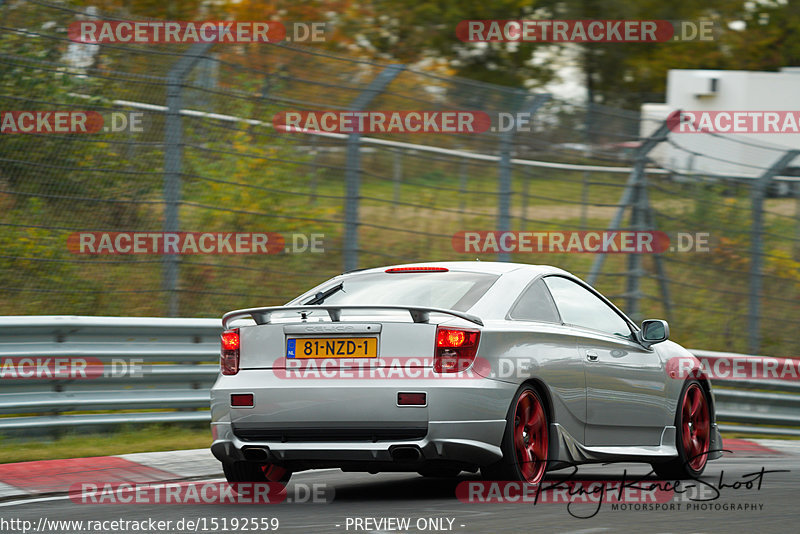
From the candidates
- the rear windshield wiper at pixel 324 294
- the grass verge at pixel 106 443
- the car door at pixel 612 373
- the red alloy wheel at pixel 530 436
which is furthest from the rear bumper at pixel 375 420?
the grass verge at pixel 106 443

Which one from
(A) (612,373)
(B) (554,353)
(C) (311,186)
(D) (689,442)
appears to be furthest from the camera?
(C) (311,186)

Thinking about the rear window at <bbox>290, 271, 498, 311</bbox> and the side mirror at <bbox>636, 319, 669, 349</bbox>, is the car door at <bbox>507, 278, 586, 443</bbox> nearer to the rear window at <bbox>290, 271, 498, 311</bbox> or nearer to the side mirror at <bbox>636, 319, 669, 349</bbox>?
the rear window at <bbox>290, 271, 498, 311</bbox>

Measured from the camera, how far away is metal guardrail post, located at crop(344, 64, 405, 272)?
12000 mm

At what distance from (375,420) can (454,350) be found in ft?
1.78

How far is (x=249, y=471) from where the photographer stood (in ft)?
24.0

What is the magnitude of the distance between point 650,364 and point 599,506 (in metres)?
1.76

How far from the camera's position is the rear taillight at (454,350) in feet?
21.6

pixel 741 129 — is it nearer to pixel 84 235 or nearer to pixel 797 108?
pixel 797 108

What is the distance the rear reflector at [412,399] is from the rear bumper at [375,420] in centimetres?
2

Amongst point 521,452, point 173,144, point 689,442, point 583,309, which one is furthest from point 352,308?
point 173,144

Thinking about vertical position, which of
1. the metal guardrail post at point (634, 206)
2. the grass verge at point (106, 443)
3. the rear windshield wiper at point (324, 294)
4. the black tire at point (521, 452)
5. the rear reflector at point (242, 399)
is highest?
the metal guardrail post at point (634, 206)

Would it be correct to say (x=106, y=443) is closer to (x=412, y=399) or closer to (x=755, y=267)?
(x=412, y=399)

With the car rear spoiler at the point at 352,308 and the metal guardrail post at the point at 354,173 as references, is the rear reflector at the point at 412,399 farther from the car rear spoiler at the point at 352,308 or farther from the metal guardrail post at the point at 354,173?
the metal guardrail post at the point at 354,173

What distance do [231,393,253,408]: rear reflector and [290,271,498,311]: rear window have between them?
0.85 metres
